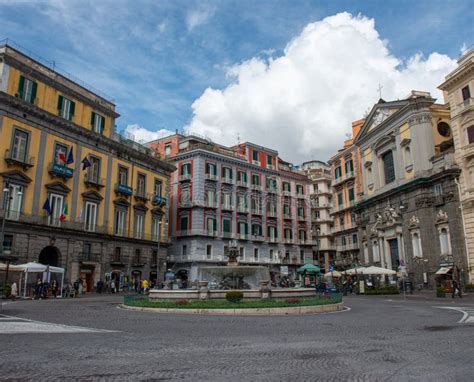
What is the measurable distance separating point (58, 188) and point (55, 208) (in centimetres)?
163

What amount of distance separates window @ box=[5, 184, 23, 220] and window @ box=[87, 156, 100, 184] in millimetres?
7183

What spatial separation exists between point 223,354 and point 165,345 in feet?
5.61

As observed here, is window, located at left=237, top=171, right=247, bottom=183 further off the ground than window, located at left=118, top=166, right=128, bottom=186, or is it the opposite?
window, located at left=237, top=171, right=247, bottom=183

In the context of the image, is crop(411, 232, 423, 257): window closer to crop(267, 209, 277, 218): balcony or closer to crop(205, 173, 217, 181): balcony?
crop(267, 209, 277, 218): balcony

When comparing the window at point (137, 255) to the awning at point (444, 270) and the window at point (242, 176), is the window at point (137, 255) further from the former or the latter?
the awning at point (444, 270)

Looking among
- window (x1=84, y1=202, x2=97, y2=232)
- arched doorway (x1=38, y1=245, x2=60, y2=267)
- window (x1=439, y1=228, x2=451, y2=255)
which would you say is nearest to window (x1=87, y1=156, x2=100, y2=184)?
window (x1=84, y1=202, x2=97, y2=232)

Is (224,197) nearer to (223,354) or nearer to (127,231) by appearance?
(127,231)

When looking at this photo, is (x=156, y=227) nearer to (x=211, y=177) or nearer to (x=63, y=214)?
(x=211, y=177)

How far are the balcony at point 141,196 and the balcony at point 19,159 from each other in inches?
476

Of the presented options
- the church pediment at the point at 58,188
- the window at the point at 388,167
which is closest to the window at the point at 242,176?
the window at the point at 388,167

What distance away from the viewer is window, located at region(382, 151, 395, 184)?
145 ft

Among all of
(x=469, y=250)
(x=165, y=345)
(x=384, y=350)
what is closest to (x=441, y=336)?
(x=384, y=350)

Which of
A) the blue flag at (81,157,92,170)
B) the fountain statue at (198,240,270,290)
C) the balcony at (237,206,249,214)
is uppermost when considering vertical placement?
the blue flag at (81,157,92,170)

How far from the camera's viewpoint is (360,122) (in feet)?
190
